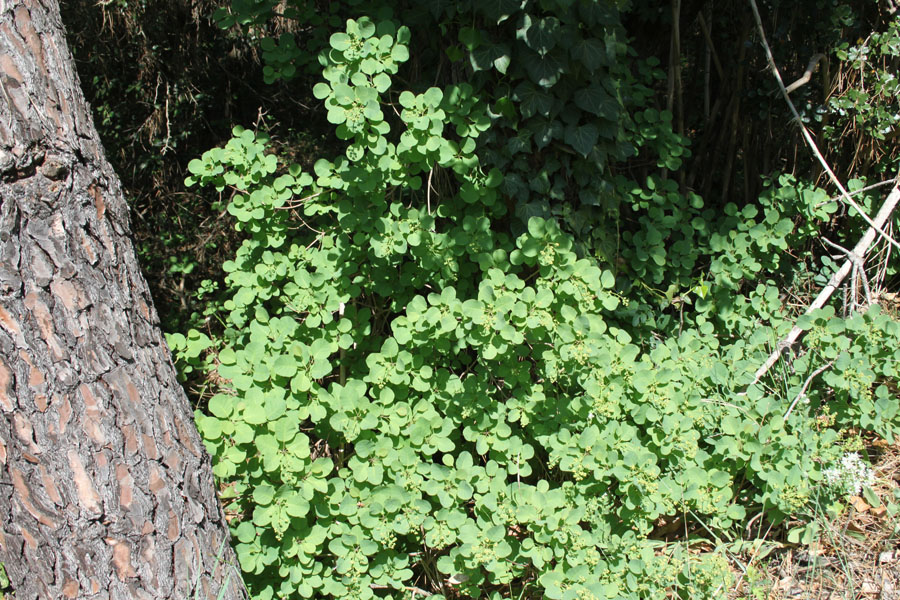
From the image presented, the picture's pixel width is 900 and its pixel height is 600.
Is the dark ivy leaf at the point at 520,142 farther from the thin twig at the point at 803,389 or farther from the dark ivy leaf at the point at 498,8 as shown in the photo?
the thin twig at the point at 803,389

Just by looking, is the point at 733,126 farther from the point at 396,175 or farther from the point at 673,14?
the point at 396,175

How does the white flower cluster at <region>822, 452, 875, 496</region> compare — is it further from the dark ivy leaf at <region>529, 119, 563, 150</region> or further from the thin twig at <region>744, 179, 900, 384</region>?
the dark ivy leaf at <region>529, 119, 563, 150</region>

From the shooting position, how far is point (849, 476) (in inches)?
92.7

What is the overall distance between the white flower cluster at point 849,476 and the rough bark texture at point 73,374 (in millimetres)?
2146

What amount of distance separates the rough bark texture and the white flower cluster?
2146 millimetres

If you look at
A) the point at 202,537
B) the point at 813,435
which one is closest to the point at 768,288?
the point at 813,435

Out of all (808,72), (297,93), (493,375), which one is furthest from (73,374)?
(297,93)

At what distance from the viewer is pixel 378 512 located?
2.11 metres

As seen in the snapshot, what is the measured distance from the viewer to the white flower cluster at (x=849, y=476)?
2346 millimetres

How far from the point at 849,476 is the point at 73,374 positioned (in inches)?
99.2

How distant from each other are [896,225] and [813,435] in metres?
1.54

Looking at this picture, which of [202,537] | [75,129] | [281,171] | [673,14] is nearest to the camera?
[75,129]

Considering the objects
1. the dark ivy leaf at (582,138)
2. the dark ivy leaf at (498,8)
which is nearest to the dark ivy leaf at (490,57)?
the dark ivy leaf at (498,8)

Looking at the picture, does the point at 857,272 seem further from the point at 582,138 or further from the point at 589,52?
the point at 589,52
